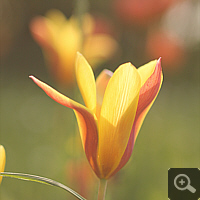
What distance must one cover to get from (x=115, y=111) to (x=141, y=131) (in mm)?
595

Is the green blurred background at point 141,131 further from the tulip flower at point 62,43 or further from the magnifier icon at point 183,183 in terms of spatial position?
the magnifier icon at point 183,183

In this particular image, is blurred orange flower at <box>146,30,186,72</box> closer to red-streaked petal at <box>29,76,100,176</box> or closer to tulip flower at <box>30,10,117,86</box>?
tulip flower at <box>30,10,117,86</box>

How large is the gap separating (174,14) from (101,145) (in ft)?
1.94

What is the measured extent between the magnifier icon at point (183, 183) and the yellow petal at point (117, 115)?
8cm

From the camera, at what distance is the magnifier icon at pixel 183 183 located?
0.91ft

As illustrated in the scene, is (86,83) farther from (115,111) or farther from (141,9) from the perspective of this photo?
(141,9)

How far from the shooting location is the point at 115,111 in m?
0.21

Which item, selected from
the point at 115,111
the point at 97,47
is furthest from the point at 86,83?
the point at 97,47

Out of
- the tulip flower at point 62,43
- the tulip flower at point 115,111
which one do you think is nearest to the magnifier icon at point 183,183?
the tulip flower at point 115,111

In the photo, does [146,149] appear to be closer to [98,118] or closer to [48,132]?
[48,132]

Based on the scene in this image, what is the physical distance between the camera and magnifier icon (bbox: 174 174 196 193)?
276 mm

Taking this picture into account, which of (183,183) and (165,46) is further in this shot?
(165,46)

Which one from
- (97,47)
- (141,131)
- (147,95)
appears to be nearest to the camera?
(147,95)

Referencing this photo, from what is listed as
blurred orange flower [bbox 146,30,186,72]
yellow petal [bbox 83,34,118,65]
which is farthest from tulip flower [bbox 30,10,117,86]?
blurred orange flower [bbox 146,30,186,72]
